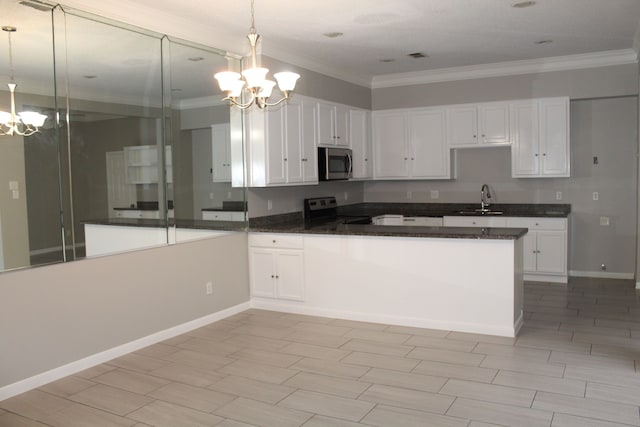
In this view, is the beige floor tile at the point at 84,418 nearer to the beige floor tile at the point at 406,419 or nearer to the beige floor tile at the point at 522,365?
the beige floor tile at the point at 406,419

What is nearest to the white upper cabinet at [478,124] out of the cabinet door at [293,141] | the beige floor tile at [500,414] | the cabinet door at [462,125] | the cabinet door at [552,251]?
the cabinet door at [462,125]

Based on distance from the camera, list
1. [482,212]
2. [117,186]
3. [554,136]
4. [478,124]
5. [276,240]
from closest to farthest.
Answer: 1. [117,186]
2. [276,240]
3. [554,136]
4. [482,212]
5. [478,124]

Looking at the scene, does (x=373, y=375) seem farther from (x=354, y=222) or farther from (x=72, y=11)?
(x=72, y=11)

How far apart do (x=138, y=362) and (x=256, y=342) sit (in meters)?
0.95

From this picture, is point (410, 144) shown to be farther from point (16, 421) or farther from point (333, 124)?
point (16, 421)

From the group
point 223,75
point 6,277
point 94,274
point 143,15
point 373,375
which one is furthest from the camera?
point 143,15

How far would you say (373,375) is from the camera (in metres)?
3.89

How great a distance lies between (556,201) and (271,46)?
406 cm

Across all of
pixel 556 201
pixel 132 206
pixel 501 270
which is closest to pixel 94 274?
pixel 132 206

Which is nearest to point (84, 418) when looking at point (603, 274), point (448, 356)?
point (448, 356)

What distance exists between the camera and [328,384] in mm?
3760

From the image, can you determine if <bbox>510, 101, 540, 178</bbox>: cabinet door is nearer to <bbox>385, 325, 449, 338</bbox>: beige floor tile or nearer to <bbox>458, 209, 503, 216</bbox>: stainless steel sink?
<bbox>458, 209, 503, 216</bbox>: stainless steel sink

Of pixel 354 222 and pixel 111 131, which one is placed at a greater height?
pixel 111 131

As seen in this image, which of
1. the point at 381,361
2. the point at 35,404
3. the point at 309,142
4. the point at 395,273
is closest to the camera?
the point at 35,404
